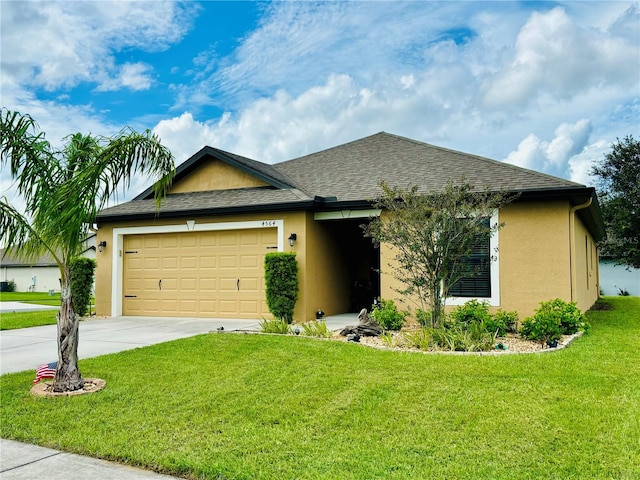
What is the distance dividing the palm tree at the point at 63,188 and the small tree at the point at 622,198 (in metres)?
24.7

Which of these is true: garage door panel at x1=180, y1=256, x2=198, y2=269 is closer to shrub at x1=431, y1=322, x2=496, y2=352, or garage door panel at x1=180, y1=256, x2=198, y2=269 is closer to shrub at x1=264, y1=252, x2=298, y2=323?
shrub at x1=264, y1=252, x2=298, y2=323

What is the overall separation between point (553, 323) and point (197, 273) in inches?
346

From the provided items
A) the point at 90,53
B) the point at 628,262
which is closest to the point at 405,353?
the point at 90,53

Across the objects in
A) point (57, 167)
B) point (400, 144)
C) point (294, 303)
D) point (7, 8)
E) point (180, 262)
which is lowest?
point (294, 303)

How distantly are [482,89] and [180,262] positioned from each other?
956 cm

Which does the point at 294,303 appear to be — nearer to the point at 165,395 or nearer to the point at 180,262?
the point at 180,262

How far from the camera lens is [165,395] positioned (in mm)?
5695

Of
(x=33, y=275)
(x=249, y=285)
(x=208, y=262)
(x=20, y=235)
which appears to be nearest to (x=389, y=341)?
(x=249, y=285)

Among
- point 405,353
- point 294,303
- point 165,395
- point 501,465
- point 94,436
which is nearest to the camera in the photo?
point 501,465

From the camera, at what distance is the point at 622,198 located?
24.6m

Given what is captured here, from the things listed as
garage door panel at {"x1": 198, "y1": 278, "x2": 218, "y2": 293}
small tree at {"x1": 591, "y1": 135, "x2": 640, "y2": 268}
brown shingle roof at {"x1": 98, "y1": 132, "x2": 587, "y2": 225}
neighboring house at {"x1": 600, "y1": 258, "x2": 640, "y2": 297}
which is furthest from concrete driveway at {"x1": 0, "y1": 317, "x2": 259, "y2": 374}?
neighboring house at {"x1": 600, "y1": 258, "x2": 640, "y2": 297}

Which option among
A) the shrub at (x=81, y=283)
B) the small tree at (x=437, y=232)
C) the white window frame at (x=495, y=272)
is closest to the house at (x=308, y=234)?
the white window frame at (x=495, y=272)

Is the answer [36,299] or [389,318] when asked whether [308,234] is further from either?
[36,299]

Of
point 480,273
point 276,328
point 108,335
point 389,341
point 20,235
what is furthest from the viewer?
point 480,273
